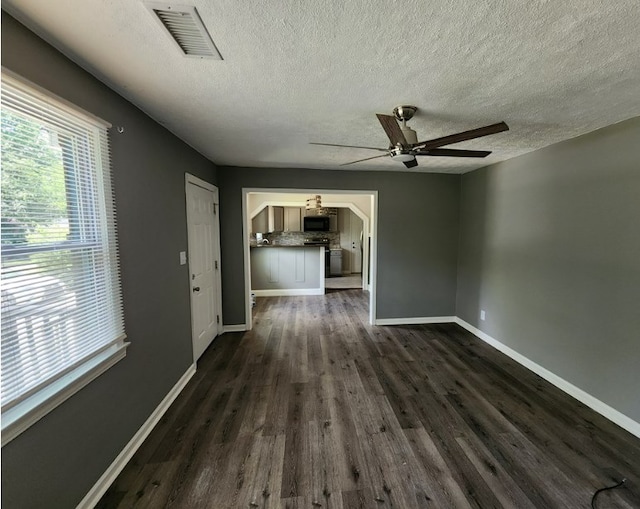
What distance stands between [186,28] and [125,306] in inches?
60.8

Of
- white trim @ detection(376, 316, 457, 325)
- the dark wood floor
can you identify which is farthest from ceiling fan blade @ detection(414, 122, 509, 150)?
white trim @ detection(376, 316, 457, 325)

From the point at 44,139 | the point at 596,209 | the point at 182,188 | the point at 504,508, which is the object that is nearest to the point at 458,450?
the point at 504,508

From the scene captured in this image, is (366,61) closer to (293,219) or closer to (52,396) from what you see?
(52,396)

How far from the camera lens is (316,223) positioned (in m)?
8.32

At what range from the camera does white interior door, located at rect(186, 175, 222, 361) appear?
110 inches

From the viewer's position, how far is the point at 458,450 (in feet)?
5.89

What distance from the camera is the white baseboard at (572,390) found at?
199 centimetres

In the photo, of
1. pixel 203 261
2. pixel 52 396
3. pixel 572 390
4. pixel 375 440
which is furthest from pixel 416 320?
pixel 52 396

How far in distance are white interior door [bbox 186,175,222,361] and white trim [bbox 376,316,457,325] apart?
2376 millimetres

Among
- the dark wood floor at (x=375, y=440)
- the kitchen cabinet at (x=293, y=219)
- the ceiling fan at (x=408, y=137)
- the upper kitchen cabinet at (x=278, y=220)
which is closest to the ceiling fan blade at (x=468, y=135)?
the ceiling fan at (x=408, y=137)

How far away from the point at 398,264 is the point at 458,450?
2.52m

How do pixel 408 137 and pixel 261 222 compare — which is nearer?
pixel 408 137

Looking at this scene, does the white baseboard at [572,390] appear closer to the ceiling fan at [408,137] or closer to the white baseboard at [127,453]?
the ceiling fan at [408,137]

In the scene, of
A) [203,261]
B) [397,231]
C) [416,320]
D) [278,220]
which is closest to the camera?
[203,261]
